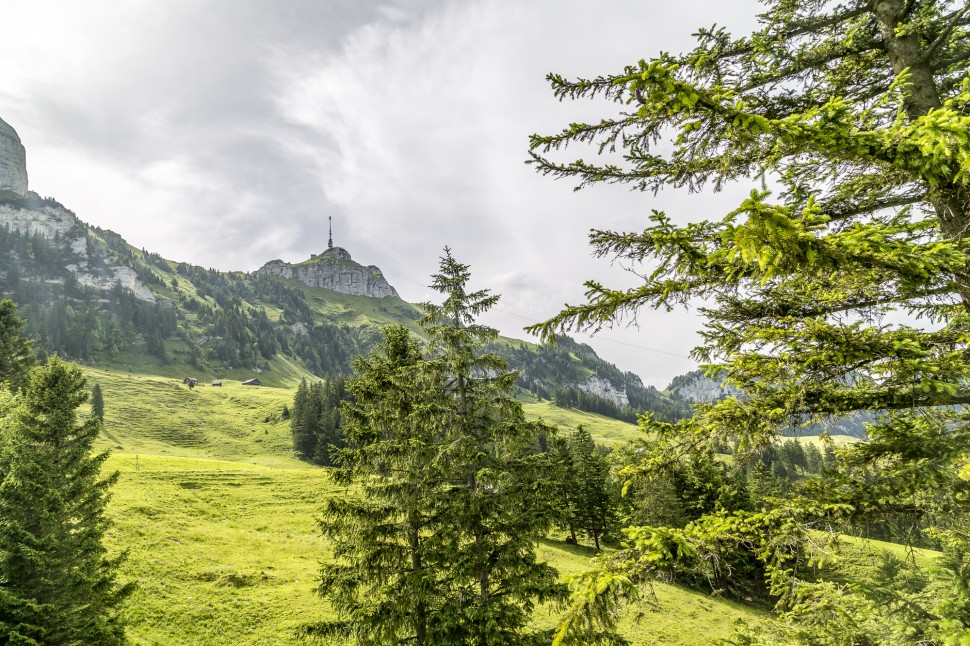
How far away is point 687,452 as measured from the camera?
5922mm

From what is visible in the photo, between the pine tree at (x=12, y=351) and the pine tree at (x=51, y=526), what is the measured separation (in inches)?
997

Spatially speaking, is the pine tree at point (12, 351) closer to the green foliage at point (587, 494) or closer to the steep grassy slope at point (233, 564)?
the steep grassy slope at point (233, 564)

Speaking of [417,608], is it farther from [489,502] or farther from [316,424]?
[316,424]

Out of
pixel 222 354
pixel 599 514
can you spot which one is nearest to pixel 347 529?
pixel 599 514

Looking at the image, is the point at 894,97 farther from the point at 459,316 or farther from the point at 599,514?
the point at 599,514

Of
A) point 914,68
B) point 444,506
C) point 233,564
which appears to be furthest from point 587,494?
point 914,68

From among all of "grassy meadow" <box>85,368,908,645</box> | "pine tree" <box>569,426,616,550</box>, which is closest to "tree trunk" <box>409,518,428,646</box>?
"grassy meadow" <box>85,368,908,645</box>

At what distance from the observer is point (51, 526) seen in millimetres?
13188

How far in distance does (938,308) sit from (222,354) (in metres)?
234

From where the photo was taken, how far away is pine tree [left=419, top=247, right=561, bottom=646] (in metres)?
11.4

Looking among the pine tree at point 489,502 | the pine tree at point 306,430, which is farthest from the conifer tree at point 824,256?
the pine tree at point 306,430

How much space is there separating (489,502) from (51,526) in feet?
45.6

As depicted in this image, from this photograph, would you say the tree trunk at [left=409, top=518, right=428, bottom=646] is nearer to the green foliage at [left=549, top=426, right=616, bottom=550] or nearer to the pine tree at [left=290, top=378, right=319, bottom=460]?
the green foliage at [left=549, top=426, right=616, bottom=550]

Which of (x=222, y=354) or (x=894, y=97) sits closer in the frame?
(x=894, y=97)
